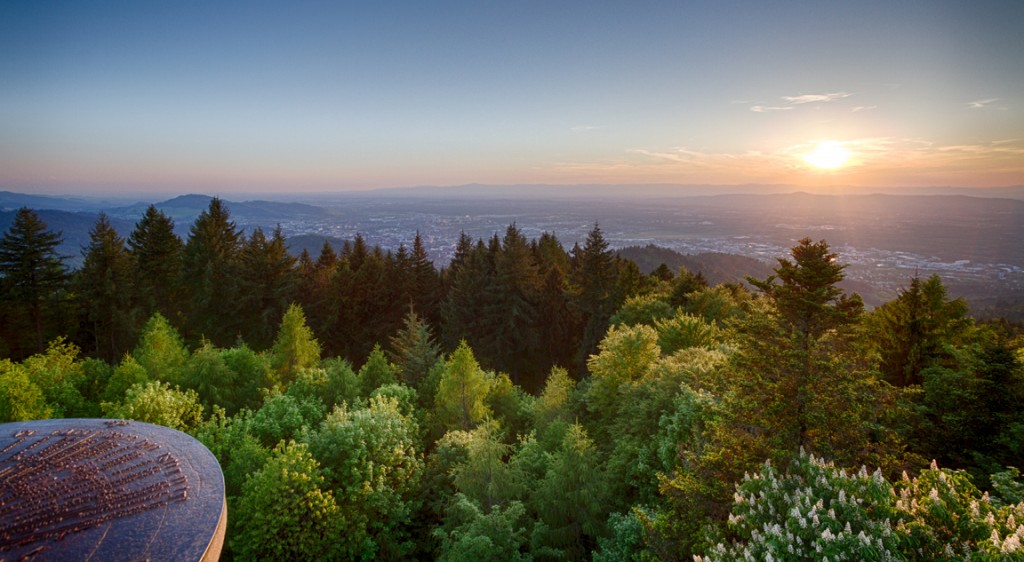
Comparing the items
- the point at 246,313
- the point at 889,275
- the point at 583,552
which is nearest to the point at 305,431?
the point at 583,552

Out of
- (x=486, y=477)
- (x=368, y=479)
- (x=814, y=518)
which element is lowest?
(x=486, y=477)

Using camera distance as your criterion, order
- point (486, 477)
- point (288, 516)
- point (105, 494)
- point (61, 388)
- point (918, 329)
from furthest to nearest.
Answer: point (918, 329), point (61, 388), point (486, 477), point (288, 516), point (105, 494)

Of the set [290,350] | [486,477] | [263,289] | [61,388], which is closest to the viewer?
[486,477]

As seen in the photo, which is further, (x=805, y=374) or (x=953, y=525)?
(x=805, y=374)

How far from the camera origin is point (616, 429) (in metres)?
22.8

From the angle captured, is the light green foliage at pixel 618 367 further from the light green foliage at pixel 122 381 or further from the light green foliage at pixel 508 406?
the light green foliage at pixel 122 381

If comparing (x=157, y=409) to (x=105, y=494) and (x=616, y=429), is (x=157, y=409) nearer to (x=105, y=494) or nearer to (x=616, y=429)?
(x=105, y=494)

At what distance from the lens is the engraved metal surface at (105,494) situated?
349 inches

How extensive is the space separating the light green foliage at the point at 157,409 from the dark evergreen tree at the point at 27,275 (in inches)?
1014

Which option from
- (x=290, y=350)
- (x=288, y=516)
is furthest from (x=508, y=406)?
(x=288, y=516)

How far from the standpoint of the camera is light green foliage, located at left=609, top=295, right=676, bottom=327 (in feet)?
140

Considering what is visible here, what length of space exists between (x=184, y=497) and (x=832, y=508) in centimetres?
1330

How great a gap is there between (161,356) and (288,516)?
65.4 ft

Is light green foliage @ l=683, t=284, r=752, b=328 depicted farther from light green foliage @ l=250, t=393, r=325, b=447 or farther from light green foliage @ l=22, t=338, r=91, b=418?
light green foliage @ l=22, t=338, r=91, b=418
